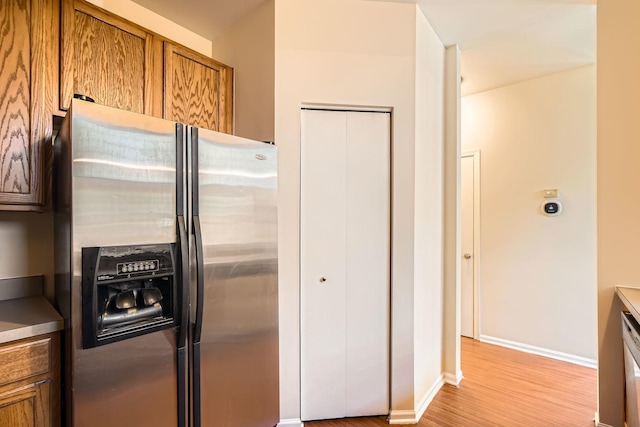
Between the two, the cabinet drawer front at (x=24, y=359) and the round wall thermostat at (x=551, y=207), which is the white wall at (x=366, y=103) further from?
the round wall thermostat at (x=551, y=207)

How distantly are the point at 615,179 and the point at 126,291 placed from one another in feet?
8.89

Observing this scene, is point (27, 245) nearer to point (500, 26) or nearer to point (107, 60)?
point (107, 60)

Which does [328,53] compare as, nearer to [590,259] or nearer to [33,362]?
[33,362]

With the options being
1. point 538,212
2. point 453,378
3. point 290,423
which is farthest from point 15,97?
point 538,212

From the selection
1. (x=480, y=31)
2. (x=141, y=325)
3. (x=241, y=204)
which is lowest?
(x=141, y=325)

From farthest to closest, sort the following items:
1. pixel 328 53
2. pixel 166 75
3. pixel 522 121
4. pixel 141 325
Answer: pixel 522 121
pixel 328 53
pixel 166 75
pixel 141 325

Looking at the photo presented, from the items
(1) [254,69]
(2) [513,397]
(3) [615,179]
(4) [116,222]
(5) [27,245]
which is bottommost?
(2) [513,397]

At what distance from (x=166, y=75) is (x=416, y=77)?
159cm

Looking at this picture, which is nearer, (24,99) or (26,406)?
(26,406)

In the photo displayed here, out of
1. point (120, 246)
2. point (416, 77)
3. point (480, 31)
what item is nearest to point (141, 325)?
point (120, 246)

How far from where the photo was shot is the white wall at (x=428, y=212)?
2.20 metres

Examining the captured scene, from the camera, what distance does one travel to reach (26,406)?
115cm

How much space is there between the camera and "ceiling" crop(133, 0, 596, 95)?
211cm

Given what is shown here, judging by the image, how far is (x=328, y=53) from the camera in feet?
6.64
